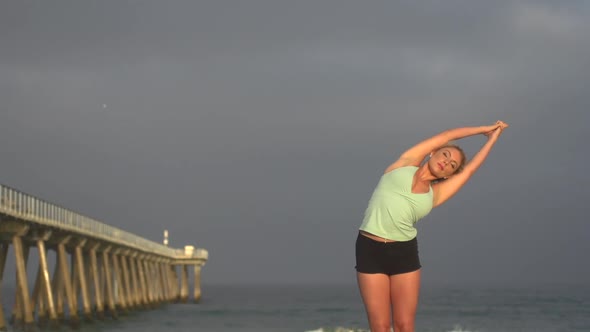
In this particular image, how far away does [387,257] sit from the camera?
14.6 feet

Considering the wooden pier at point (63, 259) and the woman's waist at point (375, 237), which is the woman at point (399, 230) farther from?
the wooden pier at point (63, 259)

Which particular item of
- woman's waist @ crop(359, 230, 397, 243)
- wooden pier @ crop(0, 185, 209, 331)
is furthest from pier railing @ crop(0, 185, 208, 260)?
woman's waist @ crop(359, 230, 397, 243)

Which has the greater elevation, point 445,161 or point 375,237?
point 445,161

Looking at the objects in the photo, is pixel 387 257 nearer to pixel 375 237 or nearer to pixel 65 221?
pixel 375 237

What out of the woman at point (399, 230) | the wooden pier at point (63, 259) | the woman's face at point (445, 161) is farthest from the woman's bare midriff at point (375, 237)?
the wooden pier at point (63, 259)

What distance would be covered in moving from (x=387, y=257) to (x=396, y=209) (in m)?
0.22

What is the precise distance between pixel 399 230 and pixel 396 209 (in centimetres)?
10

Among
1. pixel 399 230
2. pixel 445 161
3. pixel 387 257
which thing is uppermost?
pixel 445 161

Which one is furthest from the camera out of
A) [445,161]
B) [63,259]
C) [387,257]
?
[63,259]

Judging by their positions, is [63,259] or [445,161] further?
[63,259]

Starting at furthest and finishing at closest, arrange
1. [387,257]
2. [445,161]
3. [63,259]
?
[63,259] → [445,161] → [387,257]

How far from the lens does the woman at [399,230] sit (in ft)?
14.7

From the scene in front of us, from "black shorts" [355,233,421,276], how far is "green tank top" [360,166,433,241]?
0.13ft

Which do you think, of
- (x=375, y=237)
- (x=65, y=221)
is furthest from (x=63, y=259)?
(x=375, y=237)
